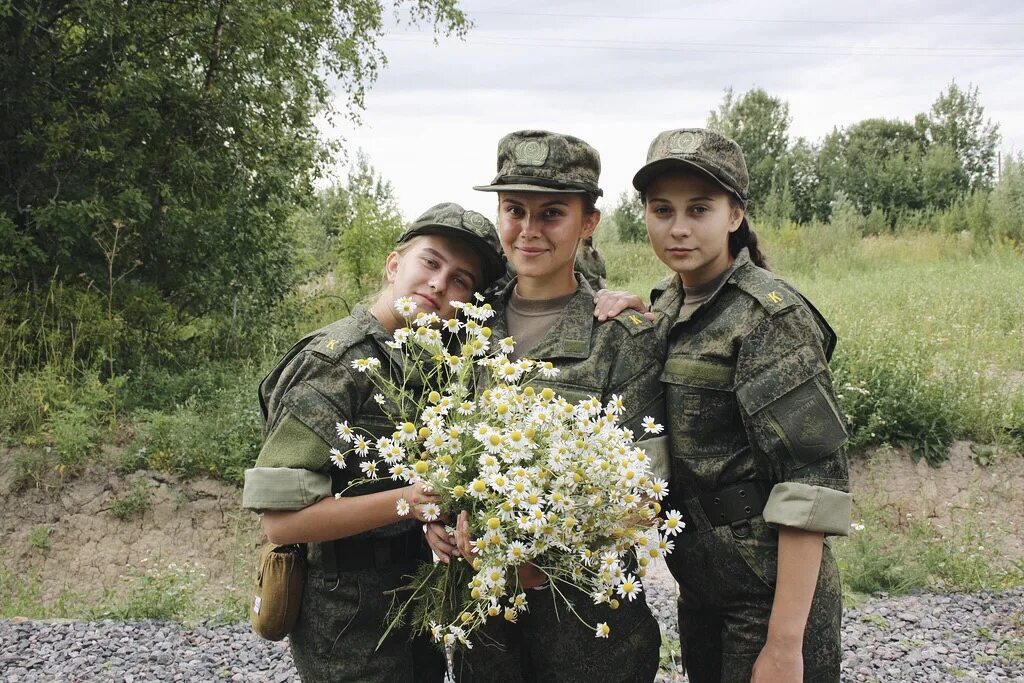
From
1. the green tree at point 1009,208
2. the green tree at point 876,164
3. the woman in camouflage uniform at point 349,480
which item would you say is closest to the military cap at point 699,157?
the woman in camouflage uniform at point 349,480

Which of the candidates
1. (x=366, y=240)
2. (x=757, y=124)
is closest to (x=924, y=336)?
(x=366, y=240)

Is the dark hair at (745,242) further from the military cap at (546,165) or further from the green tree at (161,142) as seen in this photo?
the green tree at (161,142)

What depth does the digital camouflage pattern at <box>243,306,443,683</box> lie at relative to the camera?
8.46 ft

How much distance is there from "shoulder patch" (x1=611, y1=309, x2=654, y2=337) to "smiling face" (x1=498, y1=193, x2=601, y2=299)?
0.78 ft

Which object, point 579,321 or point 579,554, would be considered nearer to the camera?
point 579,554

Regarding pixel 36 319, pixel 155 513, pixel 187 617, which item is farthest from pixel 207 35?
pixel 187 617

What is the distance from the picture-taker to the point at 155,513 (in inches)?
326

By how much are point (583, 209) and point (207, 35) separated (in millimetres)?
9079

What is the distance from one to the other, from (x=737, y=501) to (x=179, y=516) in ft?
22.2

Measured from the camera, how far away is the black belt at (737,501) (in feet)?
8.59

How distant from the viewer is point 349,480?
8.95 feet

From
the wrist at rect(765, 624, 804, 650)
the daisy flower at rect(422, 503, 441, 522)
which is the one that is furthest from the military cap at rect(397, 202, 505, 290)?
the wrist at rect(765, 624, 804, 650)

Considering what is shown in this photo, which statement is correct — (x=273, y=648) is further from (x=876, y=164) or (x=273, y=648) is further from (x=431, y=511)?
(x=876, y=164)

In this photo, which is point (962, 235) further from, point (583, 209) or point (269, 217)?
point (583, 209)
